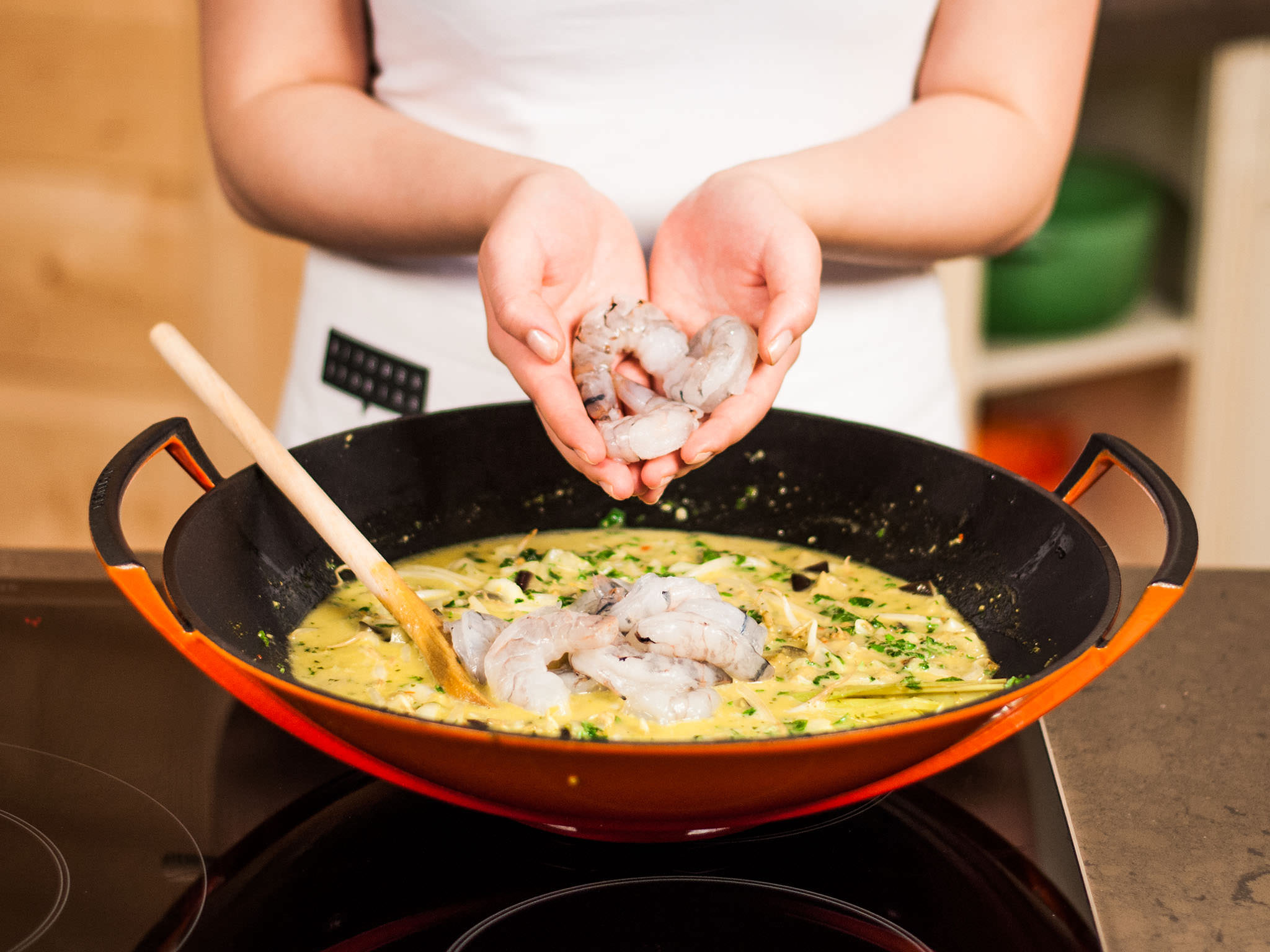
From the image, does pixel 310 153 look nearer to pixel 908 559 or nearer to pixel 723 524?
pixel 723 524

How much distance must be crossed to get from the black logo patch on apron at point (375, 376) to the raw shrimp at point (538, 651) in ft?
1.77

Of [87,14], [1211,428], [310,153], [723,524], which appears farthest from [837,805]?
[87,14]

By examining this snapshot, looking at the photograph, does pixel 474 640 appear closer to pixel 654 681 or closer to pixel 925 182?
pixel 654 681

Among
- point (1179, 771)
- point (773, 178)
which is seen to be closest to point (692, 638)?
point (1179, 771)

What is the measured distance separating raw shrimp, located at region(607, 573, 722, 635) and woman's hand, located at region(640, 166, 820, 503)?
0.25 ft

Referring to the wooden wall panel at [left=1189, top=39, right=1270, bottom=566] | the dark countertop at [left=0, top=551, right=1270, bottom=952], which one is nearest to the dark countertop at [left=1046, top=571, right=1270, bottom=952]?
the dark countertop at [left=0, top=551, right=1270, bottom=952]

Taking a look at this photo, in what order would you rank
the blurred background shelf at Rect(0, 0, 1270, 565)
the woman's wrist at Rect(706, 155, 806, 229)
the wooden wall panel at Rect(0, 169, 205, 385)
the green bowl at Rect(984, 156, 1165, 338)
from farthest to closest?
the wooden wall panel at Rect(0, 169, 205, 385), the blurred background shelf at Rect(0, 0, 1270, 565), the green bowl at Rect(984, 156, 1165, 338), the woman's wrist at Rect(706, 155, 806, 229)

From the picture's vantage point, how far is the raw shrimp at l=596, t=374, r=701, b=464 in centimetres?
103

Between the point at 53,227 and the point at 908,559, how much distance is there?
7.73ft

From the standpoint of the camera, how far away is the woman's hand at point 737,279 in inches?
39.8

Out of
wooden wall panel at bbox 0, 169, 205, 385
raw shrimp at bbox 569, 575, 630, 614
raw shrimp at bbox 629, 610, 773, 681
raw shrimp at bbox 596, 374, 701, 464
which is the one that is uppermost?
raw shrimp at bbox 596, 374, 701, 464

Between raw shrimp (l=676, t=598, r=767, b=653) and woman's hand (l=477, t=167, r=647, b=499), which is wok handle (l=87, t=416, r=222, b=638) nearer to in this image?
woman's hand (l=477, t=167, r=647, b=499)

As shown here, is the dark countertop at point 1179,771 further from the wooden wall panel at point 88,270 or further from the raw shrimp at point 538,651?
the wooden wall panel at point 88,270

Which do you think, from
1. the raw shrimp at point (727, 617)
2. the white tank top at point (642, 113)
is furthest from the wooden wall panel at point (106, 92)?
the raw shrimp at point (727, 617)
